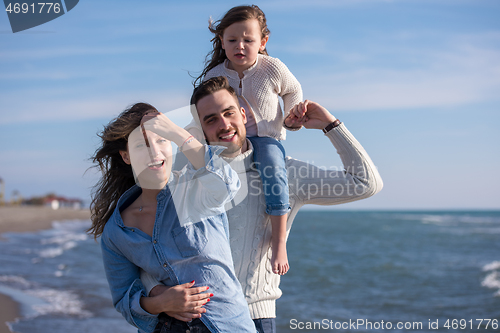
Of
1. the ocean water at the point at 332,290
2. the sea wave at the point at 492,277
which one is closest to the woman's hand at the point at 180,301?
the ocean water at the point at 332,290

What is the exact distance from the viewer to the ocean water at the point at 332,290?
30.2 ft

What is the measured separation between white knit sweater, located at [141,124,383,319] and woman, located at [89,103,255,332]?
245 mm

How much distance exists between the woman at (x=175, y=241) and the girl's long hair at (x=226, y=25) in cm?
80

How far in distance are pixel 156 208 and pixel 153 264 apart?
0.87ft

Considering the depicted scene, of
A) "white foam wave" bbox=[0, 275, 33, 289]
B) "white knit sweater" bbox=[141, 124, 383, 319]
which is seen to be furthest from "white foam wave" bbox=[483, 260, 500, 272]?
"white knit sweater" bbox=[141, 124, 383, 319]

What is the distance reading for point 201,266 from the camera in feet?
6.37

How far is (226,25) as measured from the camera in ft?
8.78

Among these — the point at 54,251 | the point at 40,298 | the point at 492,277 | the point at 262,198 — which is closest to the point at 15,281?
the point at 40,298

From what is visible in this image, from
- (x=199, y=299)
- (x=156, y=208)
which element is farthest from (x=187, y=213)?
(x=199, y=299)

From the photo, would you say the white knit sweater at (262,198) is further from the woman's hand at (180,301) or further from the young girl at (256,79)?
the woman's hand at (180,301)

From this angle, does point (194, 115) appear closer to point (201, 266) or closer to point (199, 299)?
point (201, 266)

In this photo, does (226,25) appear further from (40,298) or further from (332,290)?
(332,290)

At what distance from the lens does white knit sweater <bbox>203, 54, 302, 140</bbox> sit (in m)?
2.52

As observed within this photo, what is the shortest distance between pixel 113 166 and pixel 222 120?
0.67 metres
